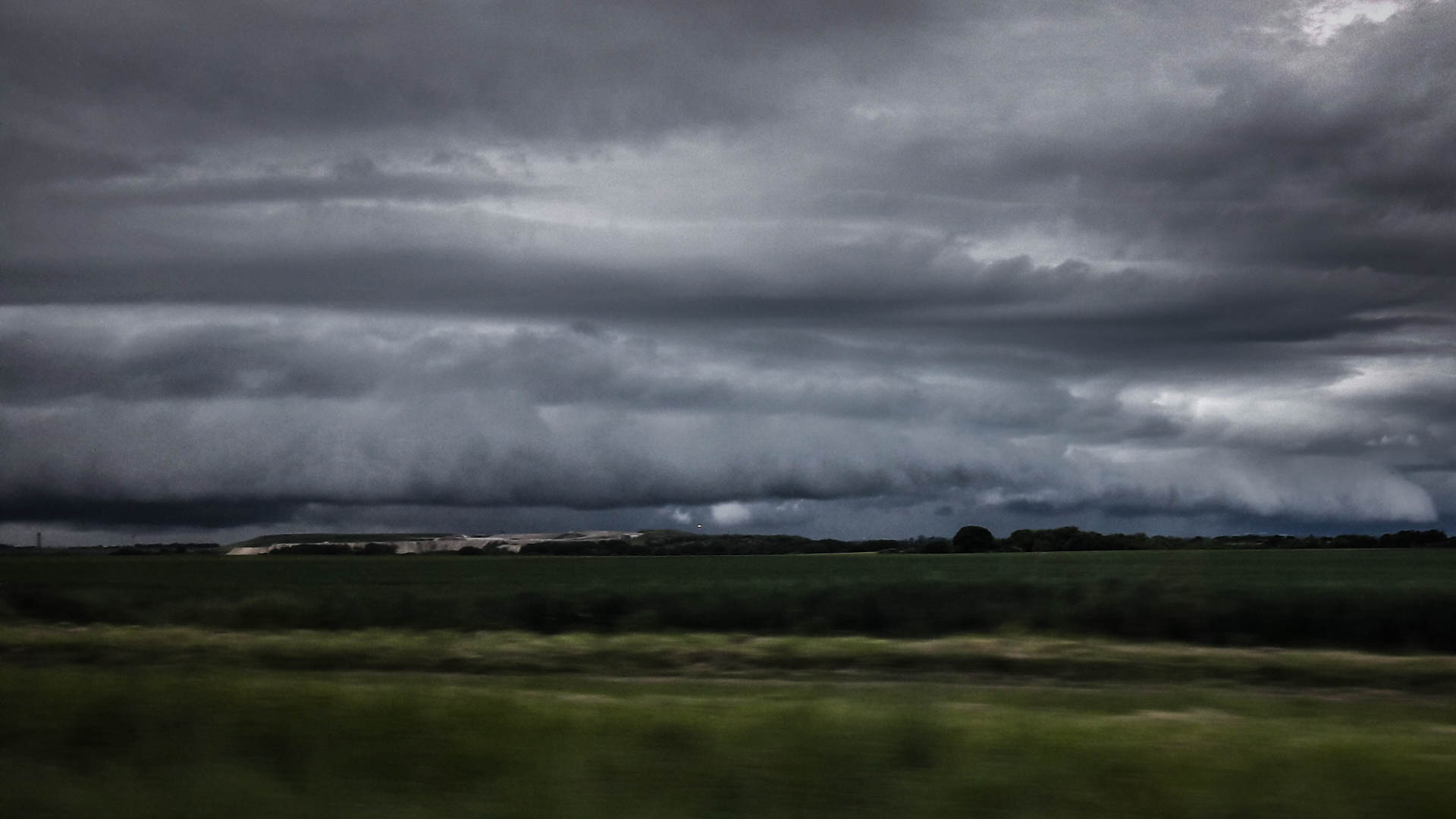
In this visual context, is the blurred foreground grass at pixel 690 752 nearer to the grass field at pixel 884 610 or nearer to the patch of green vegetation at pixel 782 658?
the patch of green vegetation at pixel 782 658

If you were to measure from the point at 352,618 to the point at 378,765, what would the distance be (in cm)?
2936

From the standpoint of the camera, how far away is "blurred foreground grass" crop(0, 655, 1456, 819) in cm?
938

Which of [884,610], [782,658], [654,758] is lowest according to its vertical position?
[782,658]

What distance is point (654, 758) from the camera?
11172 millimetres

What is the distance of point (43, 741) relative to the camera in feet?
40.8

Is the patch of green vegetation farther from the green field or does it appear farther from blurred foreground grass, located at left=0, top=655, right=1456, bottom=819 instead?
blurred foreground grass, located at left=0, top=655, right=1456, bottom=819

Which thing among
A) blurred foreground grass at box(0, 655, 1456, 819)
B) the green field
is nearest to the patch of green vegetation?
the green field

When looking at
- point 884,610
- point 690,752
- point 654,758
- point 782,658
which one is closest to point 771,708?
point 690,752

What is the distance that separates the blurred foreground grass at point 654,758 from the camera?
30.8 ft

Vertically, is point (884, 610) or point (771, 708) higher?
point (884, 610)

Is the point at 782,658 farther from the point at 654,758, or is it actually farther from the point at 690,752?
the point at 654,758

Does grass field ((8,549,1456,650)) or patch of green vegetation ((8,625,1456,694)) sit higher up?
grass field ((8,549,1456,650))

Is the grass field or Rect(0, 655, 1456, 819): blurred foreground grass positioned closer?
Rect(0, 655, 1456, 819): blurred foreground grass

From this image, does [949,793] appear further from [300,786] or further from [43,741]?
[43,741]
